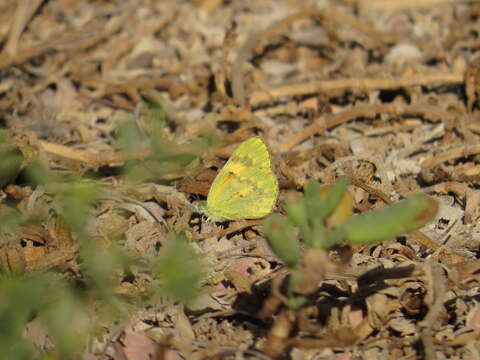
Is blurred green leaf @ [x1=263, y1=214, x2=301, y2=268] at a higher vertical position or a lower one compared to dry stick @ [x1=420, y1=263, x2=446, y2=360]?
higher

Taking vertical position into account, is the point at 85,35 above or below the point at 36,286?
below

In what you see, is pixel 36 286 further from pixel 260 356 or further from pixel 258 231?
pixel 258 231

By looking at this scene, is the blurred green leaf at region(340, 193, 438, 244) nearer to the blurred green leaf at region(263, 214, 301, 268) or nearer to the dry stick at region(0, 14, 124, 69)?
the blurred green leaf at region(263, 214, 301, 268)

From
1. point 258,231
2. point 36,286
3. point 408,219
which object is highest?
point 408,219

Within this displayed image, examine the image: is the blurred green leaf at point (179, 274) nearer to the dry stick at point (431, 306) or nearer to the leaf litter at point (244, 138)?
the leaf litter at point (244, 138)

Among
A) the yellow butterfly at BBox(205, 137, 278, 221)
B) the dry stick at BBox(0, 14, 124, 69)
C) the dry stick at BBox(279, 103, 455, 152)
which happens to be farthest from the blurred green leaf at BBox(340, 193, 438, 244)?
the dry stick at BBox(0, 14, 124, 69)

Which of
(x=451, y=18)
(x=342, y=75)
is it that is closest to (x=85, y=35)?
(x=342, y=75)
